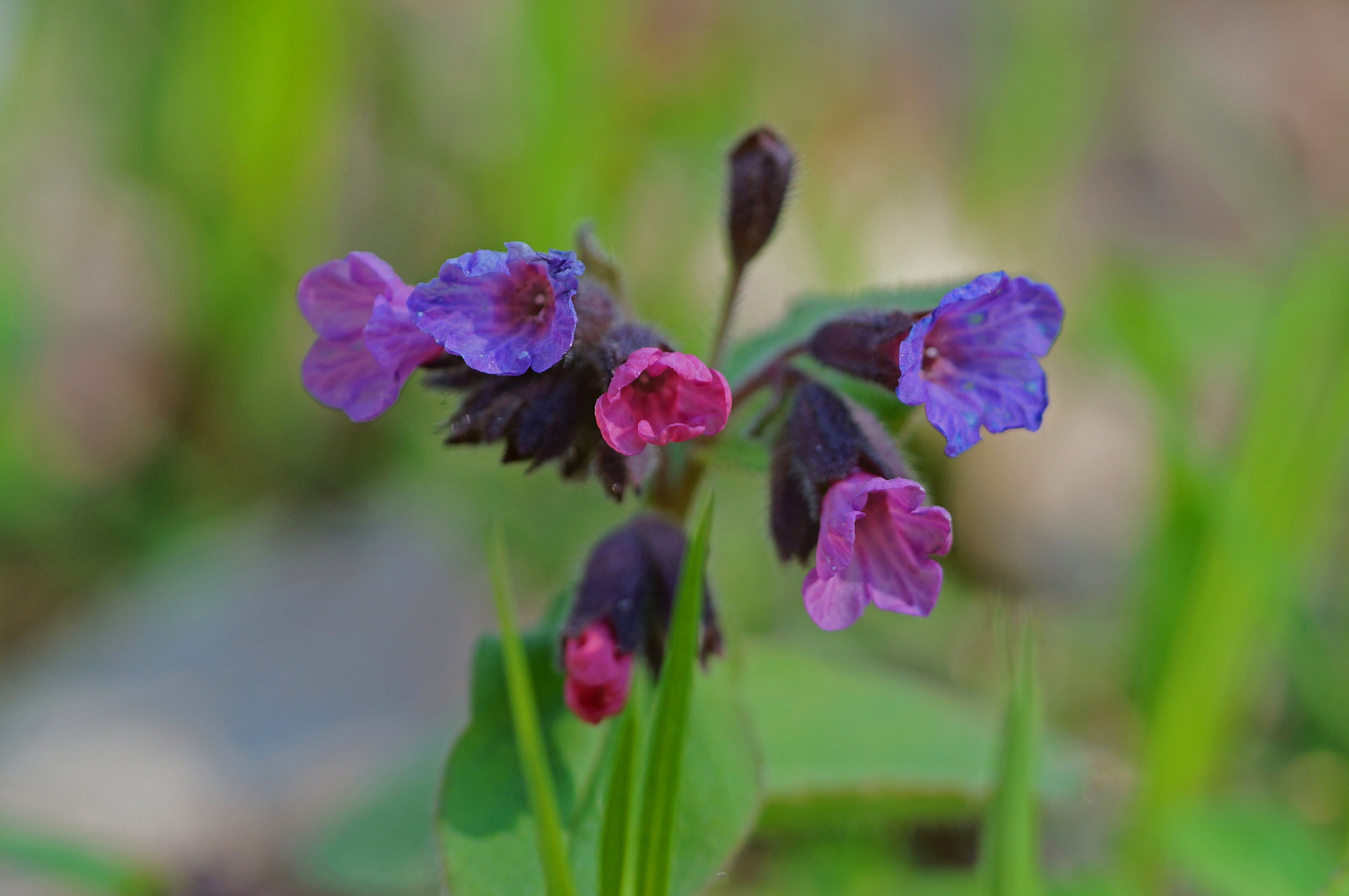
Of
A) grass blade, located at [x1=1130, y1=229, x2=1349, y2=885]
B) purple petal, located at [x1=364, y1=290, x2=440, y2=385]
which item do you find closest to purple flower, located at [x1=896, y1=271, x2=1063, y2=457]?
purple petal, located at [x1=364, y1=290, x2=440, y2=385]

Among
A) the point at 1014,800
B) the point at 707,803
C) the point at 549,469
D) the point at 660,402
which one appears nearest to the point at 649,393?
the point at 660,402

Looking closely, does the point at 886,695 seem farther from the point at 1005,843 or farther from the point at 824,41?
the point at 824,41

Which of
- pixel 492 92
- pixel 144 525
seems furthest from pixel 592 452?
pixel 492 92

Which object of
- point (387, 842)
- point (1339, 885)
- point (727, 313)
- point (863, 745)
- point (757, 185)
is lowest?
point (387, 842)

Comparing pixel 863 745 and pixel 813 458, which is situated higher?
pixel 813 458

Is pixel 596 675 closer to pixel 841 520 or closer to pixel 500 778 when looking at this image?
pixel 500 778

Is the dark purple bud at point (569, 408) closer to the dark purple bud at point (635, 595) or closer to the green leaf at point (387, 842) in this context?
the dark purple bud at point (635, 595)
